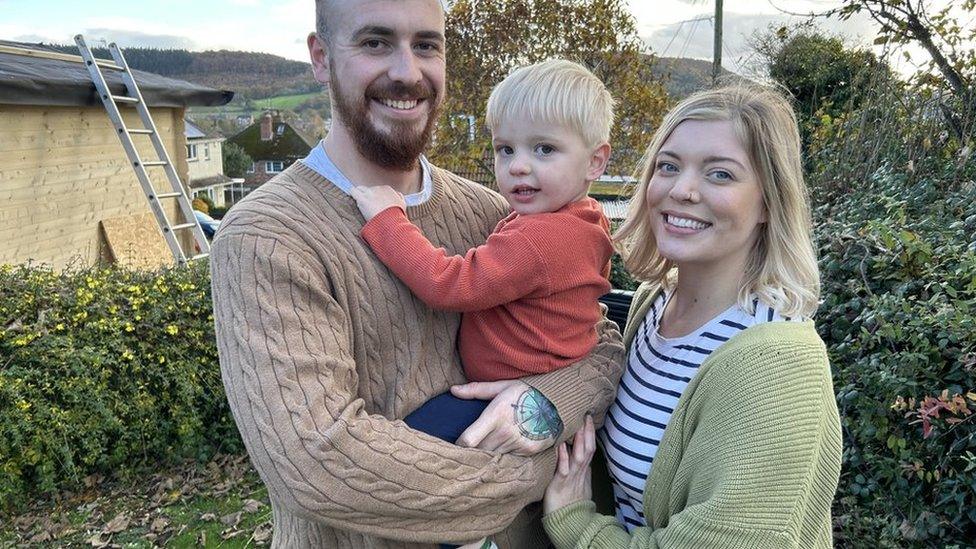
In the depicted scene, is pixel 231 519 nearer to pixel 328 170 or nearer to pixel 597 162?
pixel 328 170

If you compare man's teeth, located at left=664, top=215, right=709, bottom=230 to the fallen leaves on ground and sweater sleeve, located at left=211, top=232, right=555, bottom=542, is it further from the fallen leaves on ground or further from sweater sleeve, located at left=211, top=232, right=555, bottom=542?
the fallen leaves on ground

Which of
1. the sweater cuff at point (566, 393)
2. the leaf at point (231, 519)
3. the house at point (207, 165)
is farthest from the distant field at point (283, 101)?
the sweater cuff at point (566, 393)

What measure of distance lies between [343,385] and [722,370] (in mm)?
791

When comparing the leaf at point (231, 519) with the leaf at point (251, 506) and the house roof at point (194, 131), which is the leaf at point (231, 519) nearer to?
the leaf at point (251, 506)

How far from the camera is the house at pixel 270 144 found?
1852 inches

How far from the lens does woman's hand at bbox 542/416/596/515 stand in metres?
1.67

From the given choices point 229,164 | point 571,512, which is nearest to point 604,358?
point 571,512

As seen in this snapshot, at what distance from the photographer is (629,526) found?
1752 mm

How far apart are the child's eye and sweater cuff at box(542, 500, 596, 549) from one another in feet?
2.75

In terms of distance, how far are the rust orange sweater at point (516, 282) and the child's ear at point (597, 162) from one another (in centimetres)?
8

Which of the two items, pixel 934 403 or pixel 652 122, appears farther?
pixel 652 122

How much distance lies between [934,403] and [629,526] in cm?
141

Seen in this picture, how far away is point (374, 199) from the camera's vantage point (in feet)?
5.40

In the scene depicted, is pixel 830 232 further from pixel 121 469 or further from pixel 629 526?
pixel 121 469
